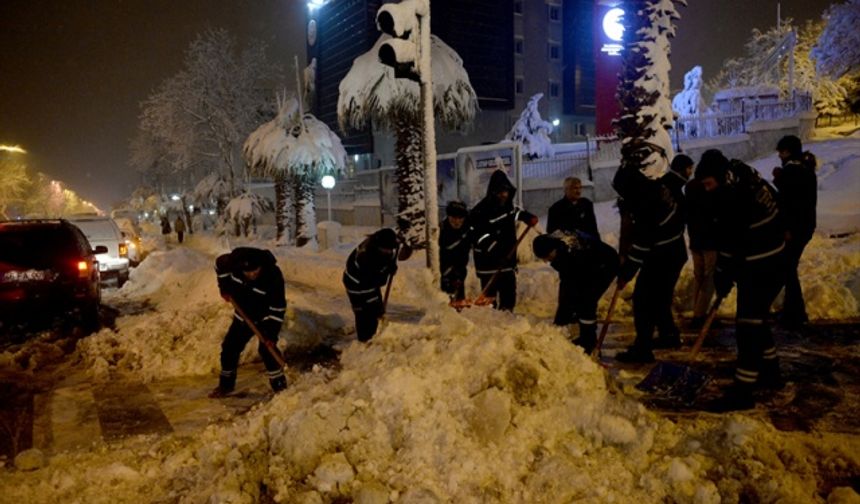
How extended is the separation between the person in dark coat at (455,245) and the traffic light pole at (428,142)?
21.2 inches

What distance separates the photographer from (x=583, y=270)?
216 inches

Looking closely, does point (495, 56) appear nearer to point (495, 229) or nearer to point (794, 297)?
point (495, 229)

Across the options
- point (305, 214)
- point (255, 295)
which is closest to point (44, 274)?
point (255, 295)

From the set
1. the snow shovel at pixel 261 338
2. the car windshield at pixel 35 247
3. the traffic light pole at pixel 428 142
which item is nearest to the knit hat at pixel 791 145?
the traffic light pole at pixel 428 142

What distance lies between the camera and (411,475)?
3.48 metres

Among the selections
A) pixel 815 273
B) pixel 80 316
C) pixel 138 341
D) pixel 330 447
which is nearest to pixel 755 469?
pixel 330 447

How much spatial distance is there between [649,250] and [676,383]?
1384 millimetres

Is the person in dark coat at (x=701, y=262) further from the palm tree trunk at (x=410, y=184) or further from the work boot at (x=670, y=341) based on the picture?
the palm tree trunk at (x=410, y=184)

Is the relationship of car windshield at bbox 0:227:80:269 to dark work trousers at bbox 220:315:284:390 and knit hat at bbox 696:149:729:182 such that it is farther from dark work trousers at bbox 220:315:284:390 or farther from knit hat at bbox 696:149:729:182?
knit hat at bbox 696:149:729:182

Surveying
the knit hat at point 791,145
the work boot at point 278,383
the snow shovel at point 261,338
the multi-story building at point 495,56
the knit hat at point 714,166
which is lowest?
the work boot at point 278,383

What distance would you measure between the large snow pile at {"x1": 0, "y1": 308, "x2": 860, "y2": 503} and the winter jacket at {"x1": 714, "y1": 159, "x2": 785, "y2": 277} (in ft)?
4.58

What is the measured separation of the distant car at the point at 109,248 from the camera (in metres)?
14.7

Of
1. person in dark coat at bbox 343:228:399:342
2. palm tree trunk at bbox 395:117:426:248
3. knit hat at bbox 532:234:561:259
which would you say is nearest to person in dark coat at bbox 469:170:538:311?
person in dark coat at bbox 343:228:399:342

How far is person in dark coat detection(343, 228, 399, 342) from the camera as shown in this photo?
19.9 feet
